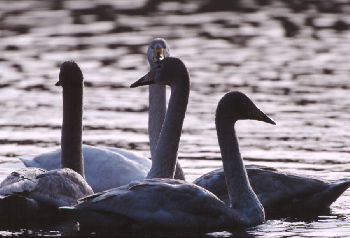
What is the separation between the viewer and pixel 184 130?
1648 centimetres

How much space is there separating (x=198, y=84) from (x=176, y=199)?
963 cm

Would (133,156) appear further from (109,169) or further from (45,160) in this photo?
(45,160)

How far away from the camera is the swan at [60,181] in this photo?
10.6 metres

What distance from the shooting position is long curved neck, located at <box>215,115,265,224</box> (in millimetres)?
10820

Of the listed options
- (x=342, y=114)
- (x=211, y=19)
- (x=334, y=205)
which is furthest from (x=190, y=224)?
(x=211, y=19)

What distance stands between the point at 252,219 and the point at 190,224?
73 centimetres

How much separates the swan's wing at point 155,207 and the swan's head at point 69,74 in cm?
207

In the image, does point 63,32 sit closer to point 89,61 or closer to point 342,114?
point 89,61

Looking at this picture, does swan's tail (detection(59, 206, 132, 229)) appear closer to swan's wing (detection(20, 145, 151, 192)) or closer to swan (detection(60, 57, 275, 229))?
swan (detection(60, 57, 275, 229))

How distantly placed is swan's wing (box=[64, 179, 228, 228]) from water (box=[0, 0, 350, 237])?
0.14 m

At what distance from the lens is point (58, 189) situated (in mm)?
10898

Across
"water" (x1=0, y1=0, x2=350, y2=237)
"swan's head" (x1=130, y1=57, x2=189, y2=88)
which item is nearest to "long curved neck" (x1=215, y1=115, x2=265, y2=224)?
"water" (x1=0, y1=0, x2=350, y2=237)

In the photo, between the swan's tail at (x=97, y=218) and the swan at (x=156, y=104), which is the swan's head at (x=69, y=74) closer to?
the swan at (x=156, y=104)

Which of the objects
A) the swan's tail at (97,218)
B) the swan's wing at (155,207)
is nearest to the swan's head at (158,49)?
the swan's wing at (155,207)
